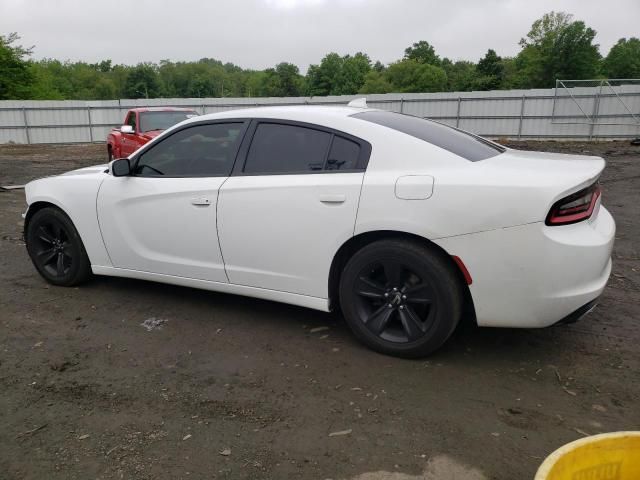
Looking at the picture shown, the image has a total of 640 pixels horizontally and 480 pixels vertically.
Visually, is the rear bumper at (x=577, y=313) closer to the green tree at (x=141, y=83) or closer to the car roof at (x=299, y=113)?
the car roof at (x=299, y=113)

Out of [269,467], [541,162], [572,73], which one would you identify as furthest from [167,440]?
[572,73]

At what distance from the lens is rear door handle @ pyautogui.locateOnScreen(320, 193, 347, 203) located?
3.33 metres

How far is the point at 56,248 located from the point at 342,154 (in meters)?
2.99

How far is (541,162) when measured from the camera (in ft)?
11.1

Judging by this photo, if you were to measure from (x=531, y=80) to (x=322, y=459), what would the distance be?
73464 mm

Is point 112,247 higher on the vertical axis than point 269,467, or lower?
higher

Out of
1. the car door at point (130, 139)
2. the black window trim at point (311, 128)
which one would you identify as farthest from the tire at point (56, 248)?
the car door at point (130, 139)

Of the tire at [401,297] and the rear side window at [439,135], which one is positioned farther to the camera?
the rear side window at [439,135]

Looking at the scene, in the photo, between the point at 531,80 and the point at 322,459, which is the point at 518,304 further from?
the point at 531,80

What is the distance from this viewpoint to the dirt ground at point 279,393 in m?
2.44

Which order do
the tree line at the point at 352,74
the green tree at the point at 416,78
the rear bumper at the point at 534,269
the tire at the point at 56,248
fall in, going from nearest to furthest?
the rear bumper at the point at 534,269
the tire at the point at 56,248
the tree line at the point at 352,74
the green tree at the point at 416,78

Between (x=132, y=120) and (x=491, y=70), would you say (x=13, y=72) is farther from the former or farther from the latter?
(x=491, y=70)

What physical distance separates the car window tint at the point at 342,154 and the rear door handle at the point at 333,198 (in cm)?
22

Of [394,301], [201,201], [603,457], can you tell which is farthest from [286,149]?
[603,457]
